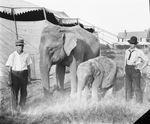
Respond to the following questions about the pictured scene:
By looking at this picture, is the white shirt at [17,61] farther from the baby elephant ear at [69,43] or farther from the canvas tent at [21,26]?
the baby elephant ear at [69,43]

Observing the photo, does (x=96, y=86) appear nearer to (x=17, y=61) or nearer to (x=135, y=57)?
(x=135, y=57)

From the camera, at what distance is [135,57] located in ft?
6.39

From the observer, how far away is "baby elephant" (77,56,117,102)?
74.9 inches

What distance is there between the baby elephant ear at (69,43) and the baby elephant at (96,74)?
A: 0.17 m

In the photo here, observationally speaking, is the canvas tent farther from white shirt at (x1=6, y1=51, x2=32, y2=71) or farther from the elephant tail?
the elephant tail

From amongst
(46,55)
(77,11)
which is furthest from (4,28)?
(77,11)

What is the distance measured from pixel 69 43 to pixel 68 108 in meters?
0.54

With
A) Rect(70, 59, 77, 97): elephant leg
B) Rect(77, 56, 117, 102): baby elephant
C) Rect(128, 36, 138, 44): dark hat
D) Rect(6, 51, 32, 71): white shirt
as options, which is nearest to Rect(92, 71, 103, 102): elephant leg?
Rect(77, 56, 117, 102): baby elephant

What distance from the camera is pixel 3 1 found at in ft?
6.08

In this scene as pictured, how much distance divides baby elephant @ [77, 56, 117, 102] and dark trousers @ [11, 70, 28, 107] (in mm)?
429

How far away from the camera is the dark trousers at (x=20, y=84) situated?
181cm

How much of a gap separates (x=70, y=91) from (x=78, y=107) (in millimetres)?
151

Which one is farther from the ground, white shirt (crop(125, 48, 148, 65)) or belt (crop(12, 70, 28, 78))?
white shirt (crop(125, 48, 148, 65))

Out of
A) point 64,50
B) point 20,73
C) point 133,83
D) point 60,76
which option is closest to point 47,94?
point 60,76
